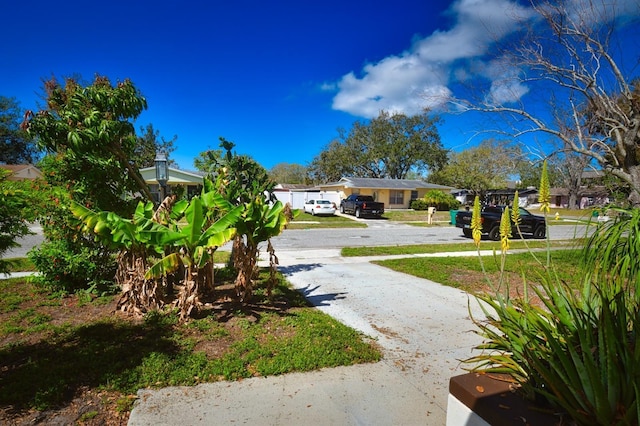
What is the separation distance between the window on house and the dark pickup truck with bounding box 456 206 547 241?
2293 centimetres

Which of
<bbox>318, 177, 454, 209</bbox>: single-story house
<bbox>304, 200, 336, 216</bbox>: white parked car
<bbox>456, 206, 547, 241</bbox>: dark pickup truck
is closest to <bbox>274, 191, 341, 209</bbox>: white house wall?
<bbox>318, 177, 454, 209</bbox>: single-story house

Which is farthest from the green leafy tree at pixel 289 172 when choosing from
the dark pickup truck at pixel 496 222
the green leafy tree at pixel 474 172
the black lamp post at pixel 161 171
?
the black lamp post at pixel 161 171

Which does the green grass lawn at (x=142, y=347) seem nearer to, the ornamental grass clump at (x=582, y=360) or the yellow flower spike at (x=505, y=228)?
the ornamental grass clump at (x=582, y=360)

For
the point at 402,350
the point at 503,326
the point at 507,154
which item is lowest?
the point at 402,350

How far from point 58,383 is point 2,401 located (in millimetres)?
400

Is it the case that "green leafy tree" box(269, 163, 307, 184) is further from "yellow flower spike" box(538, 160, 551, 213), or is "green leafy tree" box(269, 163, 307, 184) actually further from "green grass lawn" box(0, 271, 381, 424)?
"yellow flower spike" box(538, 160, 551, 213)

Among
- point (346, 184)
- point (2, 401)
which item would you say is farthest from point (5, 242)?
point (346, 184)

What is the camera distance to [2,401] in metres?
3.05

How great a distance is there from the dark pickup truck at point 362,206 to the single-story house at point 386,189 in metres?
5.99

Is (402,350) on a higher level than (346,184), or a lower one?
lower

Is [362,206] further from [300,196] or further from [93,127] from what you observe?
[93,127]

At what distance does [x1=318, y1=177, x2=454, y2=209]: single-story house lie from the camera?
39.0m

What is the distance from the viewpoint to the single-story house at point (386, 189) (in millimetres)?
39031

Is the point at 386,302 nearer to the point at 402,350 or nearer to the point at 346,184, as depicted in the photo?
the point at 402,350
